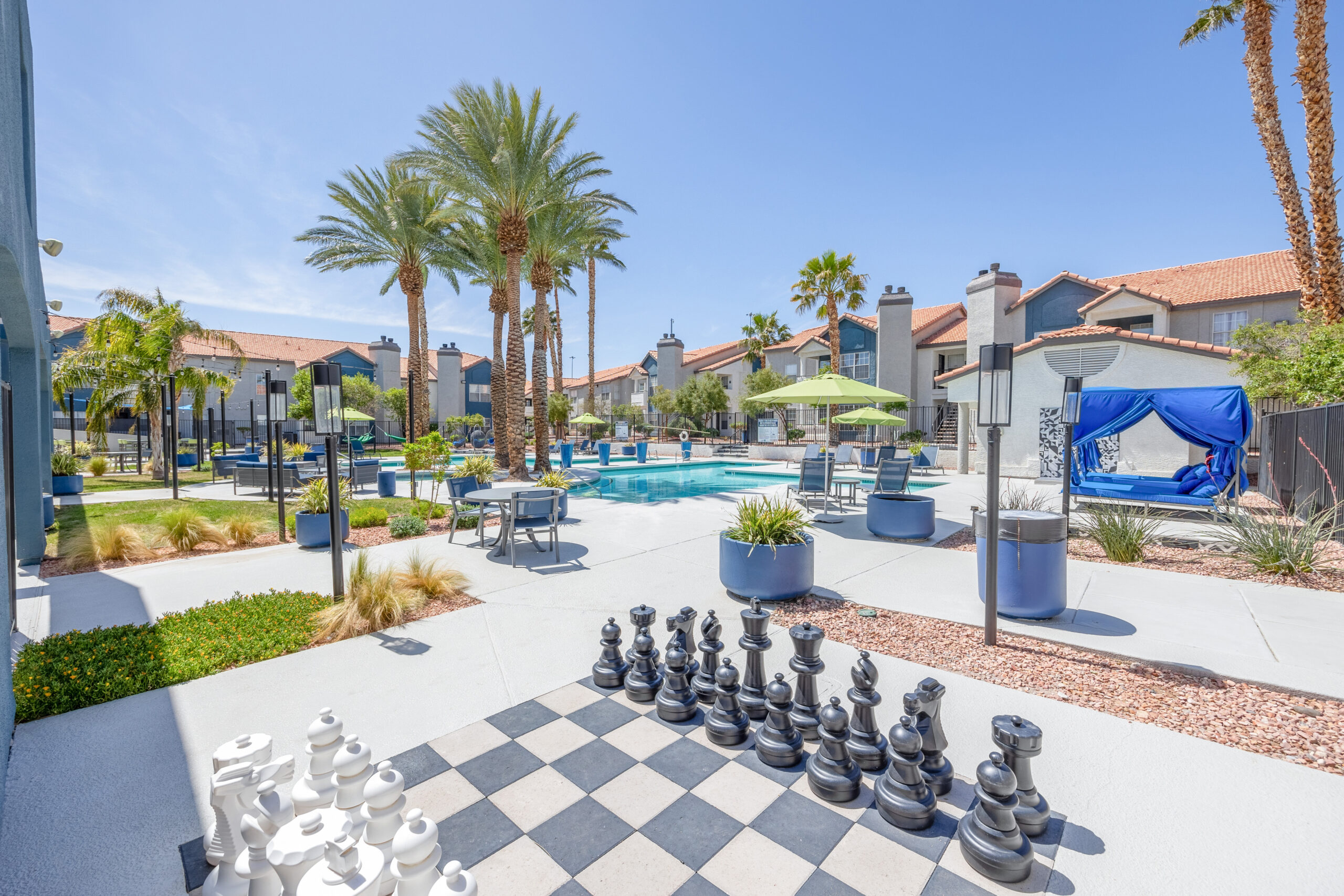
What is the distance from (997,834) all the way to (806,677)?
3.52 ft

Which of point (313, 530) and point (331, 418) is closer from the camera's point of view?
point (331, 418)

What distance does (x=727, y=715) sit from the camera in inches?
124

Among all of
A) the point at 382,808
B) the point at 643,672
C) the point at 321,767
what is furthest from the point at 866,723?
the point at 321,767

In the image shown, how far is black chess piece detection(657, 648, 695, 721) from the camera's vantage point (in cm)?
334

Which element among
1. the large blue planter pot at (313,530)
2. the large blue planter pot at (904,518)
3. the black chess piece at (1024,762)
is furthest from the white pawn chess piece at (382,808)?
the large blue planter pot at (904,518)

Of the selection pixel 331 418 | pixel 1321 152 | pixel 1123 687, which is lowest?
pixel 1123 687

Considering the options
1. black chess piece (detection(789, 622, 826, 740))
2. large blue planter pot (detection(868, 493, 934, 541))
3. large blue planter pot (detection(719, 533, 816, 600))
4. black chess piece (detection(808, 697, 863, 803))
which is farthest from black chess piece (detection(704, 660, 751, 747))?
large blue planter pot (detection(868, 493, 934, 541))

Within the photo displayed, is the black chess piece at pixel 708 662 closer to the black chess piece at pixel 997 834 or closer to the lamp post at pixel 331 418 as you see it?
the black chess piece at pixel 997 834

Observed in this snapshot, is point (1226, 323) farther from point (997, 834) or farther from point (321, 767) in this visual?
point (321, 767)

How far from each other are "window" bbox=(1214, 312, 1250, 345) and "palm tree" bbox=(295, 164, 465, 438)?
101ft

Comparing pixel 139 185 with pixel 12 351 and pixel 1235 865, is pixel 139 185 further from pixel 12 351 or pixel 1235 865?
pixel 1235 865

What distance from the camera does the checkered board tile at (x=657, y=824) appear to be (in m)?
2.16

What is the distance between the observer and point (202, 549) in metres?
8.50

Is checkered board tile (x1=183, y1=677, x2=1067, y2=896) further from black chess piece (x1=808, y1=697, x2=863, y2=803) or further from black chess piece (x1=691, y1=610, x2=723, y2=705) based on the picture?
black chess piece (x1=691, y1=610, x2=723, y2=705)
